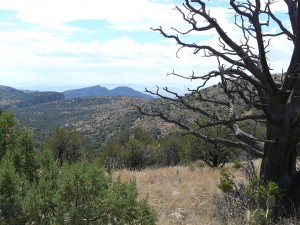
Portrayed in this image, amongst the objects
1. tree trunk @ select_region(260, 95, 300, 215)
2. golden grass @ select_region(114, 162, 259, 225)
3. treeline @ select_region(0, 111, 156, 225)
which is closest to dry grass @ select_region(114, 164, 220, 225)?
golden grass @ select_region(114, 162, 259, 225)

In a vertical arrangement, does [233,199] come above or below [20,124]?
below

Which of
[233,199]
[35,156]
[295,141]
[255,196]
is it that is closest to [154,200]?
[233,199]

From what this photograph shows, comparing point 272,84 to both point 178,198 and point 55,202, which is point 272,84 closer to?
point 178,198

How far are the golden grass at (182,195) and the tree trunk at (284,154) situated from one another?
1.38 meters

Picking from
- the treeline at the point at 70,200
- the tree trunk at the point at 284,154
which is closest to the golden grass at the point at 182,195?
the tree trunk at the point at 284,154

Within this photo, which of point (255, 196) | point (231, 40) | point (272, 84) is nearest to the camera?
point (255, 196)

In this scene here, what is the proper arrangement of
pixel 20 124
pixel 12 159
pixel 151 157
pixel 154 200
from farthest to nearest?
pixel 151 157, pixel 154 200, pixel 20 124, pixel 12 159

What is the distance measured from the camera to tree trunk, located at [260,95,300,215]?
706 centimetres

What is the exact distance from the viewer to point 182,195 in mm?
9797

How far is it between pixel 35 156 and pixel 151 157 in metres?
27.6

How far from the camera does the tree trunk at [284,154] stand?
706 cm

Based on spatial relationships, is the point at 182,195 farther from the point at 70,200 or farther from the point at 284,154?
the point at 70,200

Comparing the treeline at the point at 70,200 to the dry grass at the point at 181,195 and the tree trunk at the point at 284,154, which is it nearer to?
the dry grass at the point at 181,195

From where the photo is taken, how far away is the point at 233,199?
767 cm
